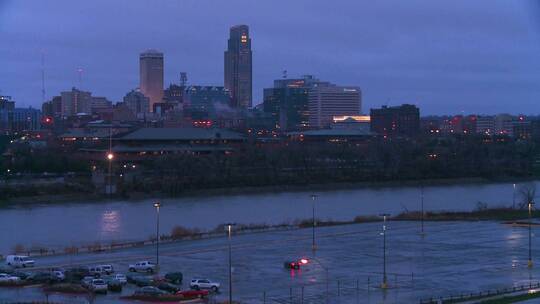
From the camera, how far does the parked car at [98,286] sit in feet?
19.5

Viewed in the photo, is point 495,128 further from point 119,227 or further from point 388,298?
point 388,298

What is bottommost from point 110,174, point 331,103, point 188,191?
point 188,191

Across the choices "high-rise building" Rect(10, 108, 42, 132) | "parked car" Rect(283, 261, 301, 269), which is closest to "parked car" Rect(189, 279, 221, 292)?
"parked car" Rect(283, 261, 301, 269)

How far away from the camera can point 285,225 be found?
1069cm

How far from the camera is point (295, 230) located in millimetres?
10102

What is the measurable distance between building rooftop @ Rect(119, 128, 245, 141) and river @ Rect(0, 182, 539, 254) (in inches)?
208

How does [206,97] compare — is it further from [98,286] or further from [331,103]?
[98,286]

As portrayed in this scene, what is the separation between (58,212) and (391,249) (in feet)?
19.5

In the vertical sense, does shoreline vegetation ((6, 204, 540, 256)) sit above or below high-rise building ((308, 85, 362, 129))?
below

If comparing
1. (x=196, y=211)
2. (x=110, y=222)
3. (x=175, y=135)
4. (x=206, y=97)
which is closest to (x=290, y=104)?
(x=206, y=97)

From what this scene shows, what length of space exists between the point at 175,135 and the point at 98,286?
50.9 ft

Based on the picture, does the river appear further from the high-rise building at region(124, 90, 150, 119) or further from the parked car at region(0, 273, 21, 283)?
the high-rise building at region(124, 90, 150, 119)

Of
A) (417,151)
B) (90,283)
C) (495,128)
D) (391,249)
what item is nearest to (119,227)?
(391,249)

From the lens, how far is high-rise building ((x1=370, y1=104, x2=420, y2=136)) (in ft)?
122
